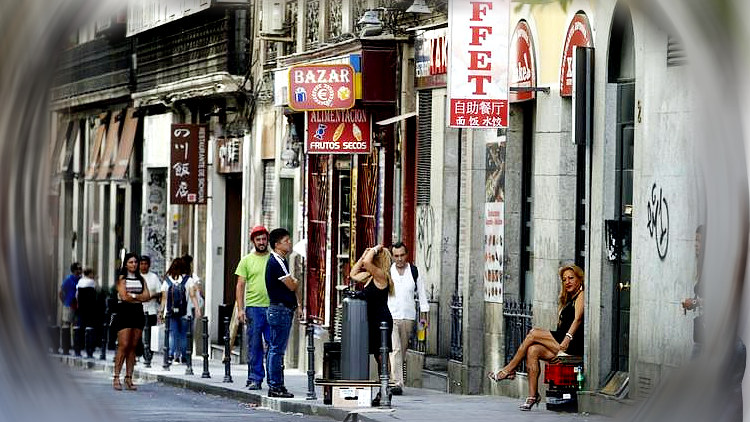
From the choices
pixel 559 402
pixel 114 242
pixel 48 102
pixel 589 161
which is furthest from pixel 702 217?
pixel 589 161

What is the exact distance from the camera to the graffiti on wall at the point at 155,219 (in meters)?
18.3

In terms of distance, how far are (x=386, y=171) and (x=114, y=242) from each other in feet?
35.4

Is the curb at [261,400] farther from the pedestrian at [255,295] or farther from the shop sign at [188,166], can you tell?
Answer: the shop sign at [188,166]

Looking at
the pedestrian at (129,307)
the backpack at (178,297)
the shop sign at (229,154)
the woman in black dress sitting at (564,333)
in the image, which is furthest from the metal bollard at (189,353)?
the woman in black dress sitting at (564,333)

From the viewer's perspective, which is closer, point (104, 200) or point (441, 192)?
point (104, 200)

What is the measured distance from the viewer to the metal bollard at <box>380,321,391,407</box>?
19.2 metres

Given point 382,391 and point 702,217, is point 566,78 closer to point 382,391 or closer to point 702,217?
point 382,391

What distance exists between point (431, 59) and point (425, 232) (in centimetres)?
182

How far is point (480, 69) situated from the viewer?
20.0 metres

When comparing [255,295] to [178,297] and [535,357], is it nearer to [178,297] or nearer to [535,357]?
[178,297]

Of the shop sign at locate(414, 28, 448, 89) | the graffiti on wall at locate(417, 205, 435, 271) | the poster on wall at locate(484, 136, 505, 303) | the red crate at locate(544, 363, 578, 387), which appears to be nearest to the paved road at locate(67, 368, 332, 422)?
the red crate at locate(544, 363, 578, 387)

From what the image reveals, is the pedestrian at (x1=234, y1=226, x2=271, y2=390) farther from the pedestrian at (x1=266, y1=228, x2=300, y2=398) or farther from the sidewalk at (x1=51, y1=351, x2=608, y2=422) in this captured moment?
the sidewalk at (x1=51, y1=351, x2=608, y2=422)

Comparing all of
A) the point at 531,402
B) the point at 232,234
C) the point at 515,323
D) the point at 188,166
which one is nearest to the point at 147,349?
the point at 232,234

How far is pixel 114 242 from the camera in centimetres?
1492
